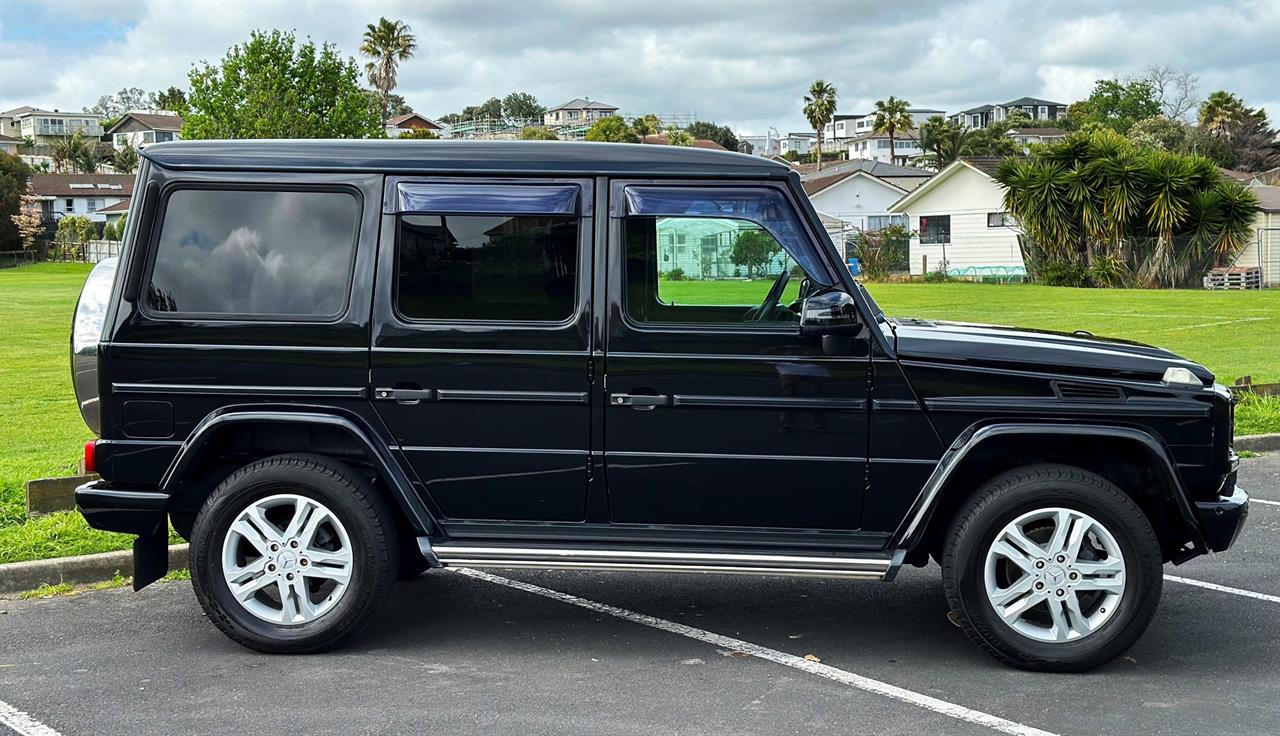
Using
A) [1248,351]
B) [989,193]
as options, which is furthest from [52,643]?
[989,193]

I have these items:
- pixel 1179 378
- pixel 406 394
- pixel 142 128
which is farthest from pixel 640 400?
pixel 142 128

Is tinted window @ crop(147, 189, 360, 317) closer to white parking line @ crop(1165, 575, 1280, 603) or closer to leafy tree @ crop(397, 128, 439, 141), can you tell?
leafy tree @ crop(397, 128, 439, 141)

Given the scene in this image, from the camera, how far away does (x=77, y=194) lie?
336ft

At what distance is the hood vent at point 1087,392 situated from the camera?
17.3ft

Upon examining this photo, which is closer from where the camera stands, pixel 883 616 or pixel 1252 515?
pixel 883 616

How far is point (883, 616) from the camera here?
6.18 m

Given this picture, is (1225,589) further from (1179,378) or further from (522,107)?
(522,107)

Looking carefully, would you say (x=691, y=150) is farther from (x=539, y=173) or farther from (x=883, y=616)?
(x=883, y=616)

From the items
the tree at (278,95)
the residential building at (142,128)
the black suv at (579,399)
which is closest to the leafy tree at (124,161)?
the residential building at (142,128)

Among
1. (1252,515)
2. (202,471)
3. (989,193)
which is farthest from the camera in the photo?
(989,193)

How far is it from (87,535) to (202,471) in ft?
6.20

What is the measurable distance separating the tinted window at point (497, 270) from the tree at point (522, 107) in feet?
524

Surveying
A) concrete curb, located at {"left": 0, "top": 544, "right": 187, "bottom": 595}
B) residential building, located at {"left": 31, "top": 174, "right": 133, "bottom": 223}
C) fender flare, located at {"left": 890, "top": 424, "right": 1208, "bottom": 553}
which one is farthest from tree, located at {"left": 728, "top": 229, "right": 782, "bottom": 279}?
residential building, located at {"left": 31, "top": 174, "right": 133, "bottom": 223}

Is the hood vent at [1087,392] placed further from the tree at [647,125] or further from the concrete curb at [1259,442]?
the tree at [647,125]
